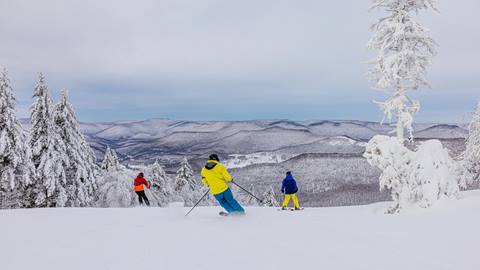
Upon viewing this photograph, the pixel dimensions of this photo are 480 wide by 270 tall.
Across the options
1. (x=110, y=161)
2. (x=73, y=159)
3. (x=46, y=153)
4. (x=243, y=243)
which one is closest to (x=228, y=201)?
(x=243, y=243)

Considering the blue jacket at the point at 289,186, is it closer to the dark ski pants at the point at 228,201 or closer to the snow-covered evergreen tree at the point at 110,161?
the dark ski pants at the point at 228,201

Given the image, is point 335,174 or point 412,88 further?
point 335,174

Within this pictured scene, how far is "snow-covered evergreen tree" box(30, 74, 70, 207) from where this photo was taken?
21391mm

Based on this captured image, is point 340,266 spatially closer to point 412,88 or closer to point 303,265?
point 303,265

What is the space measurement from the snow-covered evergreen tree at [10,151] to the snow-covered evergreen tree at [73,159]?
2832 millimetres

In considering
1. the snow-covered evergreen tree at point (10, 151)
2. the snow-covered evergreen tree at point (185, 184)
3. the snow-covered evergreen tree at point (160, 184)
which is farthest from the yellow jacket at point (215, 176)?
the snow-covered evergreen tree at point (185, 184)

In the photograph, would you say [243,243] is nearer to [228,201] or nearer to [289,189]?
[228,201]

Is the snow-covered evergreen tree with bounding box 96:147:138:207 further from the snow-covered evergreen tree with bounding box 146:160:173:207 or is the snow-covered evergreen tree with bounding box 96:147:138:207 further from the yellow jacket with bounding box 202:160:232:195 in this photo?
the yellow jacket with bounding box 202:160:232:195

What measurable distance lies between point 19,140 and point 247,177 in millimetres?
156239

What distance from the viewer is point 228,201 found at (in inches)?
391

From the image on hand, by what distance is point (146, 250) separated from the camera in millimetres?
5828

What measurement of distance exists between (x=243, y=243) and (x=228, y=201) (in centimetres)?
364

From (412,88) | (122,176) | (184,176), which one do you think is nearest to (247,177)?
(184,176)

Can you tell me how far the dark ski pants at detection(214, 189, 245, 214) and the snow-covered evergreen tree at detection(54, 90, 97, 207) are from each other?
1720 centimetres
